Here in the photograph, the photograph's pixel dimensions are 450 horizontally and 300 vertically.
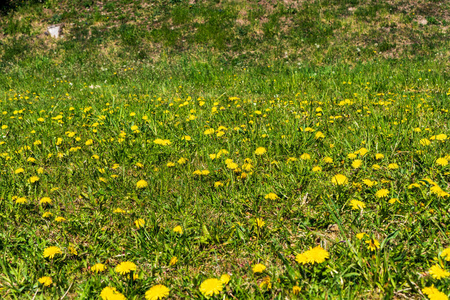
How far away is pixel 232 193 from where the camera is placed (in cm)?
236

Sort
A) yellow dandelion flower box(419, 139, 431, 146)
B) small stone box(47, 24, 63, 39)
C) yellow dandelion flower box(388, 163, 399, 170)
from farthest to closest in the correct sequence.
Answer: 1. small stone box(47, 24, 63, 39)
2. yellow dandelion flower box(419, 139, 431, 146)
3. yellow dandelion flower box(388, 163, 399, 170)

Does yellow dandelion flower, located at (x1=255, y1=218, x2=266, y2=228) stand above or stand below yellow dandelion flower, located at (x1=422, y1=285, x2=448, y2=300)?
below

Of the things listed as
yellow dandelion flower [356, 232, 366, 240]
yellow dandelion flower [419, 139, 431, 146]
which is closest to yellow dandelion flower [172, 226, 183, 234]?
yellow dandelion flower [356, 232, 366, 240]

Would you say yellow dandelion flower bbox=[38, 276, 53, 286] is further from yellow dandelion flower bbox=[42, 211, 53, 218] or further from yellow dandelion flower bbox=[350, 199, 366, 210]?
yellow dandelion flower bbox=[350, 199, 366, 210]

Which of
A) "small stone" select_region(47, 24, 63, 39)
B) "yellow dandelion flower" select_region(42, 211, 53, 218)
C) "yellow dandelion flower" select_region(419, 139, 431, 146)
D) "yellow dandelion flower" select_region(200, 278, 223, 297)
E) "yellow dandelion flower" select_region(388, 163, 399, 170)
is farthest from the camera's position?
"small stone" select_region(47, 24, 63, 39)

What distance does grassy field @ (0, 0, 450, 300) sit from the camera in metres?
1.66

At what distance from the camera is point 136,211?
2270 mm

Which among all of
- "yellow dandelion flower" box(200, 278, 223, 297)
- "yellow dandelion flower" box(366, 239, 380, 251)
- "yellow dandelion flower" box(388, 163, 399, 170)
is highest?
"yellow dandelion flower" box(200, 278, 223, 297)

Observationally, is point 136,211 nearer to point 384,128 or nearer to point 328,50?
point 384,128

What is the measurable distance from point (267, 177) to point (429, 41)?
9197 millimetres

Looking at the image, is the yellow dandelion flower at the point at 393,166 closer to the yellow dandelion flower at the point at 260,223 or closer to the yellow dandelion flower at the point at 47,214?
the yellow dandelion flower at the point at 260,223

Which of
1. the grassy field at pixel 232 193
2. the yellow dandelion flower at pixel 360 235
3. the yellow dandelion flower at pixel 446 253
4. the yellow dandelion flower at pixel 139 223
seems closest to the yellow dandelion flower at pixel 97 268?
the grassy field at pixel 232 193

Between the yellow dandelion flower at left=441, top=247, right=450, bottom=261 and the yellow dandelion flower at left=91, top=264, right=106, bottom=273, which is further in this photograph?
the yellow dandelion flower at left=91, top=264, right=106, bottom=273

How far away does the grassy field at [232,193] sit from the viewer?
1.66 meters
